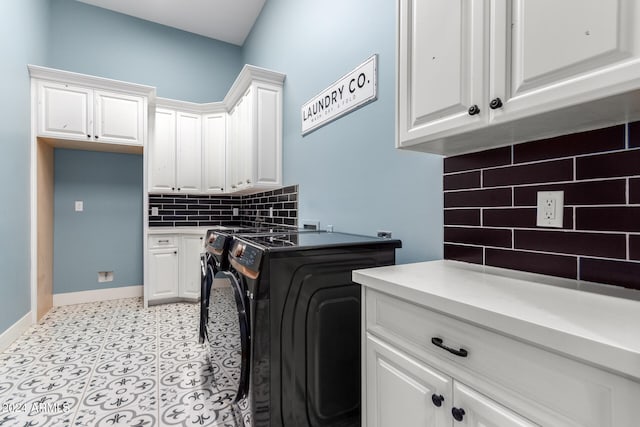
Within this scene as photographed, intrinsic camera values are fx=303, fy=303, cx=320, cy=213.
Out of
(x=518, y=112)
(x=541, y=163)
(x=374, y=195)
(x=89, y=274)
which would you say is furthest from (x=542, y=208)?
(x=89, y=274)

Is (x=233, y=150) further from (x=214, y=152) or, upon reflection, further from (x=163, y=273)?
(x=163, y=273)

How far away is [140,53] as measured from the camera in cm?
382

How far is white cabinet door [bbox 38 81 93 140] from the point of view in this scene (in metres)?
2.96

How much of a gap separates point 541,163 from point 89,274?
443 cm

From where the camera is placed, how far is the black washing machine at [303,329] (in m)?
1.19

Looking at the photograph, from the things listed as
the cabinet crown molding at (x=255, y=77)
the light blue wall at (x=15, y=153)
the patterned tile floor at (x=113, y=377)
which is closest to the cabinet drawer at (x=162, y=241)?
the patterned tile floor at (x=113, y=377)

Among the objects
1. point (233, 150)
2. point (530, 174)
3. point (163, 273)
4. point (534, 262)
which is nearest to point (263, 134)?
point (233, 150)

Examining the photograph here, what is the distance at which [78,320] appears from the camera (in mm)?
2980

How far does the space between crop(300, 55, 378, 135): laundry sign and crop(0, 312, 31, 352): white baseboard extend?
285 centimetres

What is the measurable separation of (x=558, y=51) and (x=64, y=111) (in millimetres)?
3954

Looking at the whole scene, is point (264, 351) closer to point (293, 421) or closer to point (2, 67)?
point (293, 421)

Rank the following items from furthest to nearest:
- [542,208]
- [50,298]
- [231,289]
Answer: [50,298] < [231,289] < [542,208]

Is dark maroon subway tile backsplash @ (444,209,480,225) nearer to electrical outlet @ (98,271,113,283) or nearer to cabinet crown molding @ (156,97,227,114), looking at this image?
cabinet crown molding @ (156,97,227,114)

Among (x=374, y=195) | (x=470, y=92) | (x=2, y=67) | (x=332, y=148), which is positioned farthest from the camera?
(x=2, y=67)
